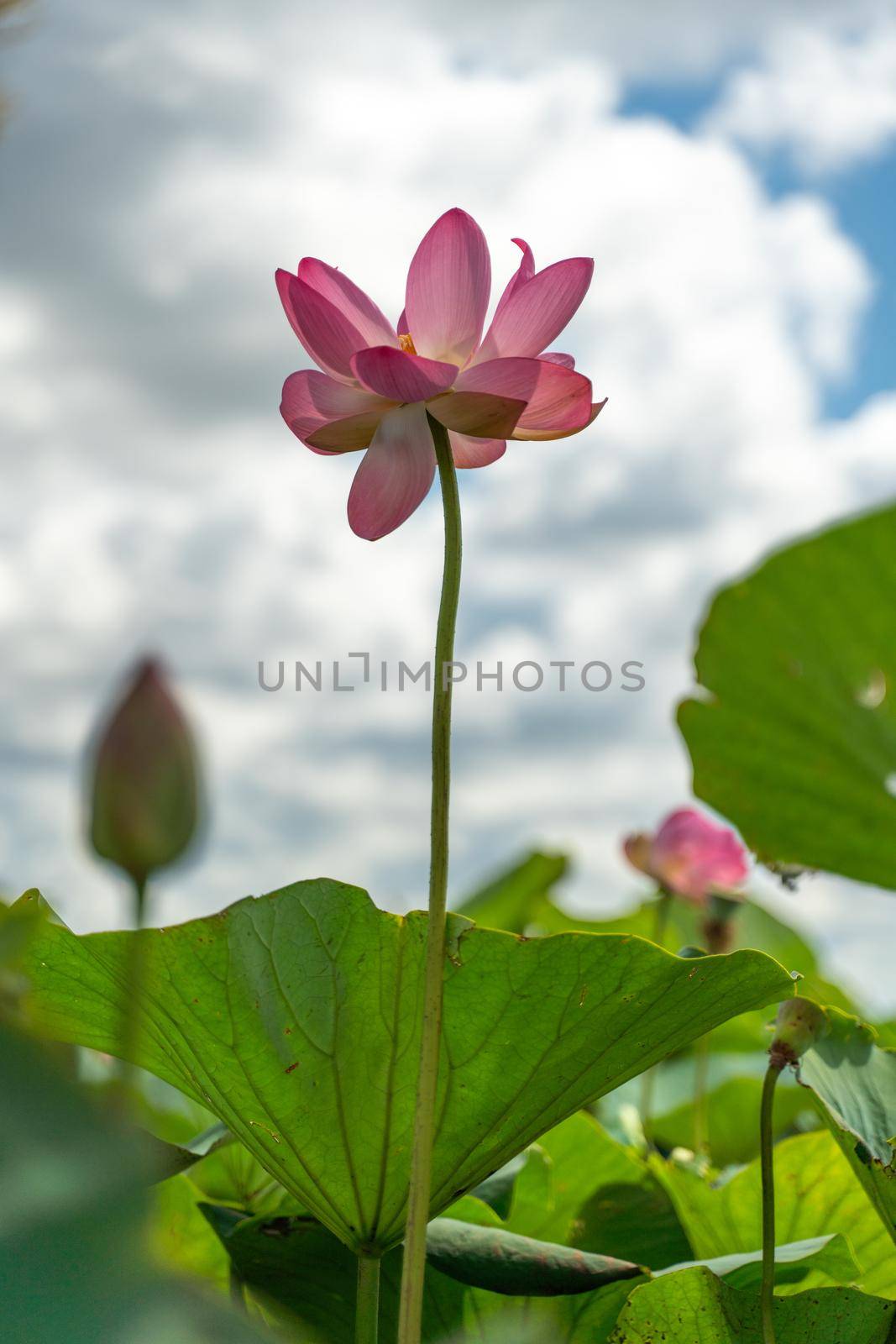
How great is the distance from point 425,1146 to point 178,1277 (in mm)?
120

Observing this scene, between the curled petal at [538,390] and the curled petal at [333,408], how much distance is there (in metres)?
0.05

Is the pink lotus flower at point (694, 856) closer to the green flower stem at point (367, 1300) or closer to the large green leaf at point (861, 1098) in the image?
the large green leaf at point (861, 1098)

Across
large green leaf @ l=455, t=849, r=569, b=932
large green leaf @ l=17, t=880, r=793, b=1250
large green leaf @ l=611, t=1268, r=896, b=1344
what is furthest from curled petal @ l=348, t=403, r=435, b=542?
large green leaf @ l=455, t=849, r=569, b=932

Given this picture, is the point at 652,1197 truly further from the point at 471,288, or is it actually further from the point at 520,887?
the point at 520,887

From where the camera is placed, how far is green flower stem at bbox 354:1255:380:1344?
0.64 meters

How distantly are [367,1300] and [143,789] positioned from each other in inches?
15.6

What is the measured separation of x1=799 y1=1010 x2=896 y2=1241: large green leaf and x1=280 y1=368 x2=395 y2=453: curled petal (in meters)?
0.43

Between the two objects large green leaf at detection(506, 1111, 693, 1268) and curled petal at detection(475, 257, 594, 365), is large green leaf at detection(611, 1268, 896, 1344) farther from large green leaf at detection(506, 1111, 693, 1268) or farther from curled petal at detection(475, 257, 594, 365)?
curled petal at detection(475, 257, 594, 365)

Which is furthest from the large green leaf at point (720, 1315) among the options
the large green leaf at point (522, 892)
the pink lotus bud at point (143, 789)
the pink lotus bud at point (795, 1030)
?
the large green leaf at point (522, 892)

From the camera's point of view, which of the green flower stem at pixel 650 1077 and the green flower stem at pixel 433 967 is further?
the green flower stem at pixel 650 1077

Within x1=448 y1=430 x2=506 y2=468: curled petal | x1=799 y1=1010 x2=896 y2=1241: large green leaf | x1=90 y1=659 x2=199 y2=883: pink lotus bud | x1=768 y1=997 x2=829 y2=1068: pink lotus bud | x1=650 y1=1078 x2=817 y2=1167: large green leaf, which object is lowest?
x1=650 y1=1078 x2=817 y2=1167: large green leaf

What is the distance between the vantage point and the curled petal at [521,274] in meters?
0.62

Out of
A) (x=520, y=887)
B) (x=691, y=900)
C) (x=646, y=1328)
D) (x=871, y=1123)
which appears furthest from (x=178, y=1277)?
(x=520, y=887)

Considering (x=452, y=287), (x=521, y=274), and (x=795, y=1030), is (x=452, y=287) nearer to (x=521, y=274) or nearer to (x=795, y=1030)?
(x=521, y=274)
